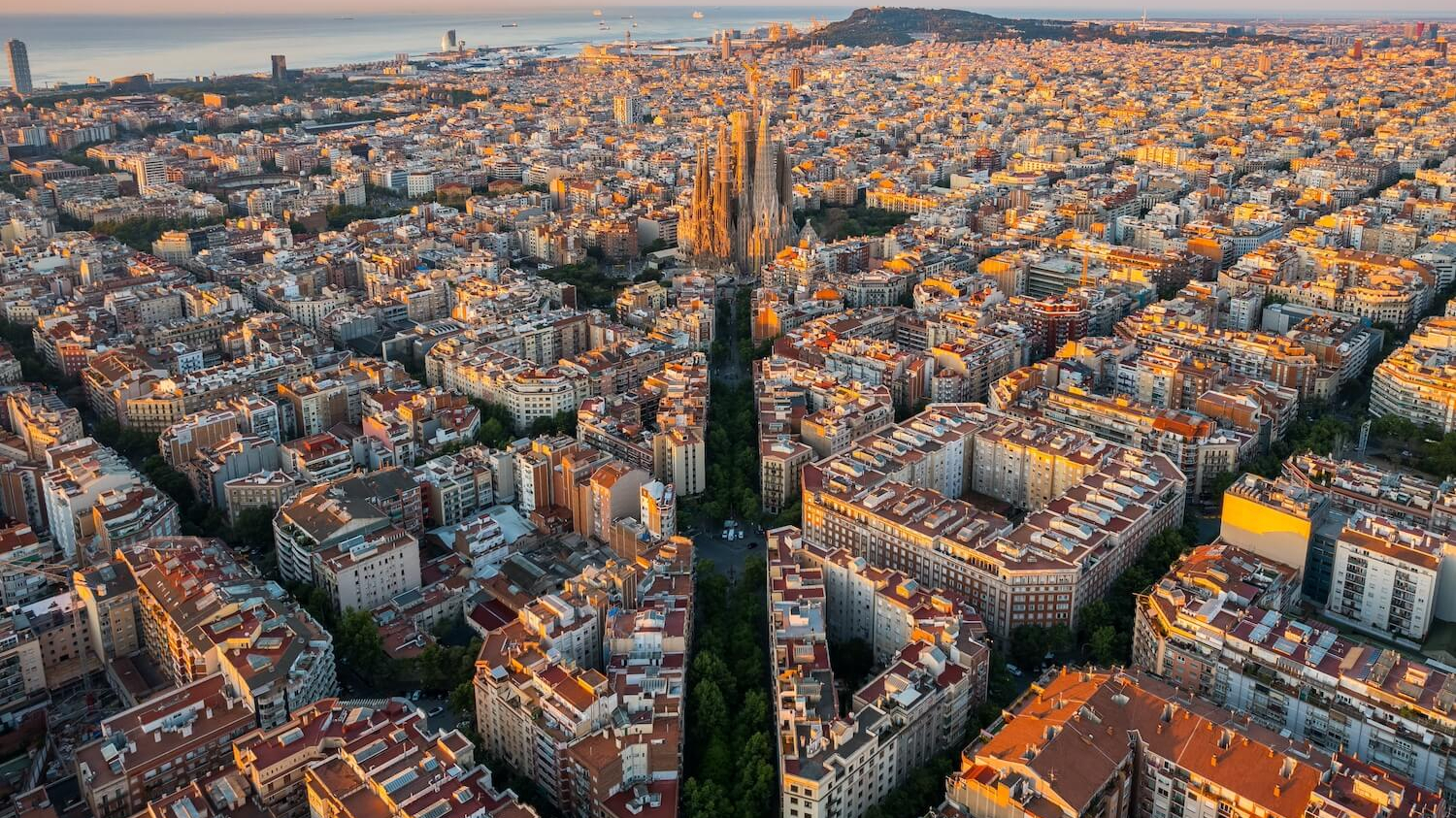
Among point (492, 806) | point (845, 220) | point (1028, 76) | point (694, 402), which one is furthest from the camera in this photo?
point (1028, 76)

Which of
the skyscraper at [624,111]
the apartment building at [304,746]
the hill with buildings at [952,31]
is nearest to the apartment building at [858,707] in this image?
the apartment building at [304,746]

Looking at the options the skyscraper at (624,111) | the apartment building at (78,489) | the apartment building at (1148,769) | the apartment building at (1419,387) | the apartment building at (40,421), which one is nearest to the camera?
the apartment building at (1148,769)

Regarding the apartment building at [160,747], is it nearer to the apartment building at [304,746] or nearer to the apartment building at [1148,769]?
the apartment building at [304,746]

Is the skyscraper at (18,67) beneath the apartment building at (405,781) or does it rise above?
above

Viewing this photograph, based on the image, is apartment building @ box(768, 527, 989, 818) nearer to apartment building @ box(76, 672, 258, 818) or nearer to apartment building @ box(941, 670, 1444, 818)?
apartment building @ box(941, 670, 1444, 818)

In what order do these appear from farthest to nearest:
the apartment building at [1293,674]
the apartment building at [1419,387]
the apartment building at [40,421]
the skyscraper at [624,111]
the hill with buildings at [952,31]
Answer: the hill with buildings at [952,31]
the skyscraper at [624,111]
the apartment building at [1419,387]
the apartment building at [40,421]
the apartment building at [1293,674]

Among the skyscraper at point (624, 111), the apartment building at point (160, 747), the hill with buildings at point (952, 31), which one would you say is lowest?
the apartment building at point (160, 747)

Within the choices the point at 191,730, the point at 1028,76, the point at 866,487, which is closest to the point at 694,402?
the point at 866,487

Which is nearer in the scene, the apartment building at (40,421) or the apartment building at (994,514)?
the apartment building at (994,514)

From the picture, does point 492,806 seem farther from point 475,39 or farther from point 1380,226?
point 475,39
